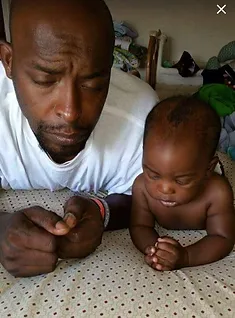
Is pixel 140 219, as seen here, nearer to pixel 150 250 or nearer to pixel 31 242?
pixel 150 250

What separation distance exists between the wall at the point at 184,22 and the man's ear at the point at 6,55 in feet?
6.05

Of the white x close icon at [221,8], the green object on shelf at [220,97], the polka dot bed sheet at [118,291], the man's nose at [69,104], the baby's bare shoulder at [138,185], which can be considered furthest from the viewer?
the white x close icon at [221,8]

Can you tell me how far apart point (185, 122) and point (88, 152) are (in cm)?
24

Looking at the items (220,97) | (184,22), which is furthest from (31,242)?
(184,22)

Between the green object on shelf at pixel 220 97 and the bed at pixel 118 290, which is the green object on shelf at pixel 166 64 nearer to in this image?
the green object on shelf at pixel 220 97

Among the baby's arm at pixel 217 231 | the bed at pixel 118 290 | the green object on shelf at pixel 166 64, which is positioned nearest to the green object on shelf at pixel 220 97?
the green object on shelf at pixel 166 64

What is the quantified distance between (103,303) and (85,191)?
43 cm

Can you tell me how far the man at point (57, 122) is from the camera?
798 mm

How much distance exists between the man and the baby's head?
0.11 m

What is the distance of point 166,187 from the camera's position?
94 centimetres

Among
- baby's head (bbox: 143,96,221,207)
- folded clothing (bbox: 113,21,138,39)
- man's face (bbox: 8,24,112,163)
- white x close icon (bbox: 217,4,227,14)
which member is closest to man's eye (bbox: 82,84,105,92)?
man's face (bbox: 8,24,112,163)

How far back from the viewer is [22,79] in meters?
0.88

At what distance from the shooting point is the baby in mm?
914

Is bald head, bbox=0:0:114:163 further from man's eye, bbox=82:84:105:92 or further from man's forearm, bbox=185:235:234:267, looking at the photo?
man's forearm, bbox=185:235:234:267
